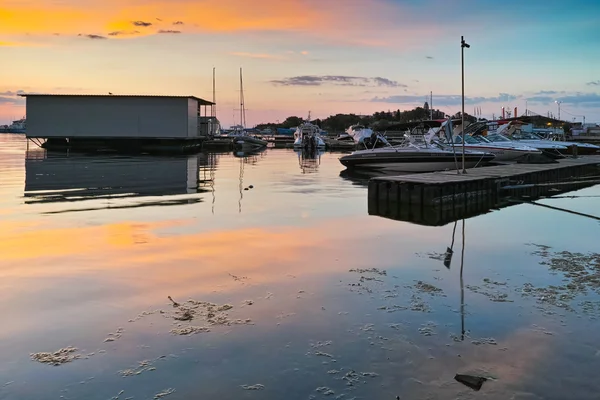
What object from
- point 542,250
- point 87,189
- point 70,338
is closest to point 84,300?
point 70,338

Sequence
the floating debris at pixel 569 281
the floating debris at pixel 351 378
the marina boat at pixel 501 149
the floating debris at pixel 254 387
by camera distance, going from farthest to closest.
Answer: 1. the marina boat at pixel 501 149
2. the floating debris at pixel 569 281
3. the floating debris at pixel 351 378
4. the floating debris at pixel 254 387

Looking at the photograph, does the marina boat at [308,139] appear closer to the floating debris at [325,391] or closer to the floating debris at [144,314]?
the floating debris at [144,314]

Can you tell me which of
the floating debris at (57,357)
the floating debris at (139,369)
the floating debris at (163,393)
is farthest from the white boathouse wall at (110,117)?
the floating debris at (163,393)

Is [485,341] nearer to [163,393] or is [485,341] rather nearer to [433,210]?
[163,393]

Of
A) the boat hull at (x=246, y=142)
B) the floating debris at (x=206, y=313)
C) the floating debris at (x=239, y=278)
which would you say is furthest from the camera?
the boat hull at (x=246, y=142)

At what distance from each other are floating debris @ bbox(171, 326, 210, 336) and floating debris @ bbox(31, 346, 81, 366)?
1.03 metres

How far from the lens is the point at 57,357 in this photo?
5258 millimetres

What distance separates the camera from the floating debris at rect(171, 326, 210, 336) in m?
5.86

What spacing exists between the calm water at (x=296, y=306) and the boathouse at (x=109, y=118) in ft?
127

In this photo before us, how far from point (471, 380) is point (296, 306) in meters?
2.64

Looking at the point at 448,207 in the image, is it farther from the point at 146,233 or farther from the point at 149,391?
the point at 149,391

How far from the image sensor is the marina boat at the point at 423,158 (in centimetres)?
2515

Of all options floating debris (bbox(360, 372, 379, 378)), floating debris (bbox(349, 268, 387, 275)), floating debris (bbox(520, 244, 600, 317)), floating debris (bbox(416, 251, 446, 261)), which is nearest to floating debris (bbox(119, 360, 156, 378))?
floating debris (bbox(360, 372, 379, 378))

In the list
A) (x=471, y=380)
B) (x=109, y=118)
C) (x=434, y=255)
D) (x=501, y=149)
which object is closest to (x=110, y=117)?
(x=109, y=118)
